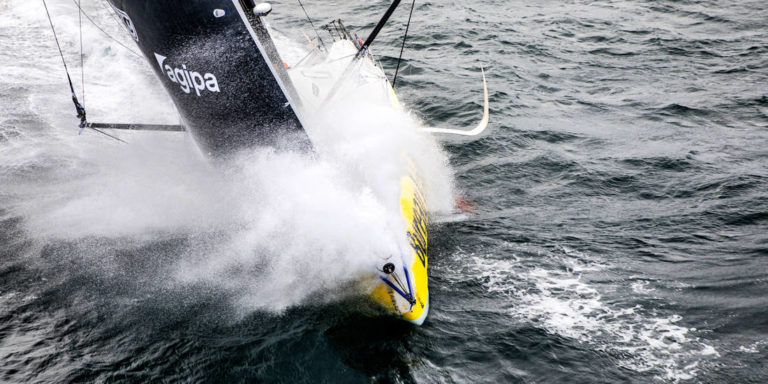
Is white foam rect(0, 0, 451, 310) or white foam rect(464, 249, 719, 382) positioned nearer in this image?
white foam rect(464, 249, 719, 382)

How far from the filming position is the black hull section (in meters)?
5.27

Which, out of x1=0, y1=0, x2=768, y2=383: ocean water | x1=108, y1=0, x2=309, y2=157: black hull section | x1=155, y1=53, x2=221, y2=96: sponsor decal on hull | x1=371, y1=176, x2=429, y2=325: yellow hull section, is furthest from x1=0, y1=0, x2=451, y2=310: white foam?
x1=155, y1=53, x2=221, y2=96: sponsor decal on hull

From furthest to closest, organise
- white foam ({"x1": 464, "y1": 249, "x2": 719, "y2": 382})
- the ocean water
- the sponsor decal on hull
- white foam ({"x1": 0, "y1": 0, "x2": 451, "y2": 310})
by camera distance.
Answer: white foam ({"x1": 0, "y1": 0, "x2": 451, "y2": 310}), the sponsor decal on hull, the ocean water, white foam ({"x1": 464, "y1": 249, "x2": 719, "y2": 382})

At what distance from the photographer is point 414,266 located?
18.7 ft

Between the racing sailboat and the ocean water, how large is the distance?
0.86ft

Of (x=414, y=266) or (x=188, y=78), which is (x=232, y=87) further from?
(x=414, y=266)

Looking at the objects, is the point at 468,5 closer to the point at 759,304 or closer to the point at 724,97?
the point at 724,97

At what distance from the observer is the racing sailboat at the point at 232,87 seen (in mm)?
5293

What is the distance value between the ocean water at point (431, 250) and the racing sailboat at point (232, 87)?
0.86 ft

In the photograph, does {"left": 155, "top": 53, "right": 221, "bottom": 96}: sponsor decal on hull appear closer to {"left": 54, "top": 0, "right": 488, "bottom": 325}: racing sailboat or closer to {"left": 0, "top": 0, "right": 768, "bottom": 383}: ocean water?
{"left": 54, "top": 0, "right": 488, "bottom": 325}: racing sailboat

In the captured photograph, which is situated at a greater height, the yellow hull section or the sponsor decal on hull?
the sponsor decal on hull

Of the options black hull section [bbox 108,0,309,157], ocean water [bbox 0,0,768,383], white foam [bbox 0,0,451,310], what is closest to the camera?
ocean water [bbox 0,0,768,383]

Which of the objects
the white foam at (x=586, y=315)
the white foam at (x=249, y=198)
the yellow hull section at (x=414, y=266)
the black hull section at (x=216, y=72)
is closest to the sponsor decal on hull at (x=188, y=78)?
the black hull section at (x=216, y=72)

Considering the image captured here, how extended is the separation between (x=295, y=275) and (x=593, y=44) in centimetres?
1122
